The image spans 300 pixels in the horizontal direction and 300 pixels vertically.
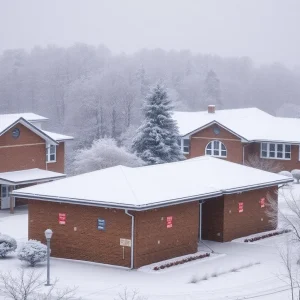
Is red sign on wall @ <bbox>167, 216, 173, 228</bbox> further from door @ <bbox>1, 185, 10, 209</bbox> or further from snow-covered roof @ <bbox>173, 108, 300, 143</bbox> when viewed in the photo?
snow-covered roof @ <bbox>173, 108, 300, 143</bbox>

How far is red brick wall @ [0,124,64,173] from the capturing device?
49.6 meters

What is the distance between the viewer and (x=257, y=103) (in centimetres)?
17462

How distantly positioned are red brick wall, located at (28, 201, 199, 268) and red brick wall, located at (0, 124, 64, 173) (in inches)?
600

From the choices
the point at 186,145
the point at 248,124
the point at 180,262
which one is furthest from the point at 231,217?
the point at 248,124

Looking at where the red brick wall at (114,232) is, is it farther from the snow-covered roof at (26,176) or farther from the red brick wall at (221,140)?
the red brick wall at (221,140)

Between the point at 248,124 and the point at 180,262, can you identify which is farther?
the point at 248,124

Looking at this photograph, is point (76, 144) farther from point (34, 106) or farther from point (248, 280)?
point (248, 280)

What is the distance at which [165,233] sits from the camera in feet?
109

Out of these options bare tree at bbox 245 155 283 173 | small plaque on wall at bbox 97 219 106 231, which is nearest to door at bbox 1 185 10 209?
small plaque on wall at bbox 97 219 106 231

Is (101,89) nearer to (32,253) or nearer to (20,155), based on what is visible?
(20,155)

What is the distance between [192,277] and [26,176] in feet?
69.4

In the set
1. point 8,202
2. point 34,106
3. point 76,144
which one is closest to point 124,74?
point 34,106

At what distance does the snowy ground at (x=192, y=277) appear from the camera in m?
28.0

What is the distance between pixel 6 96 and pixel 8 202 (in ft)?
322
